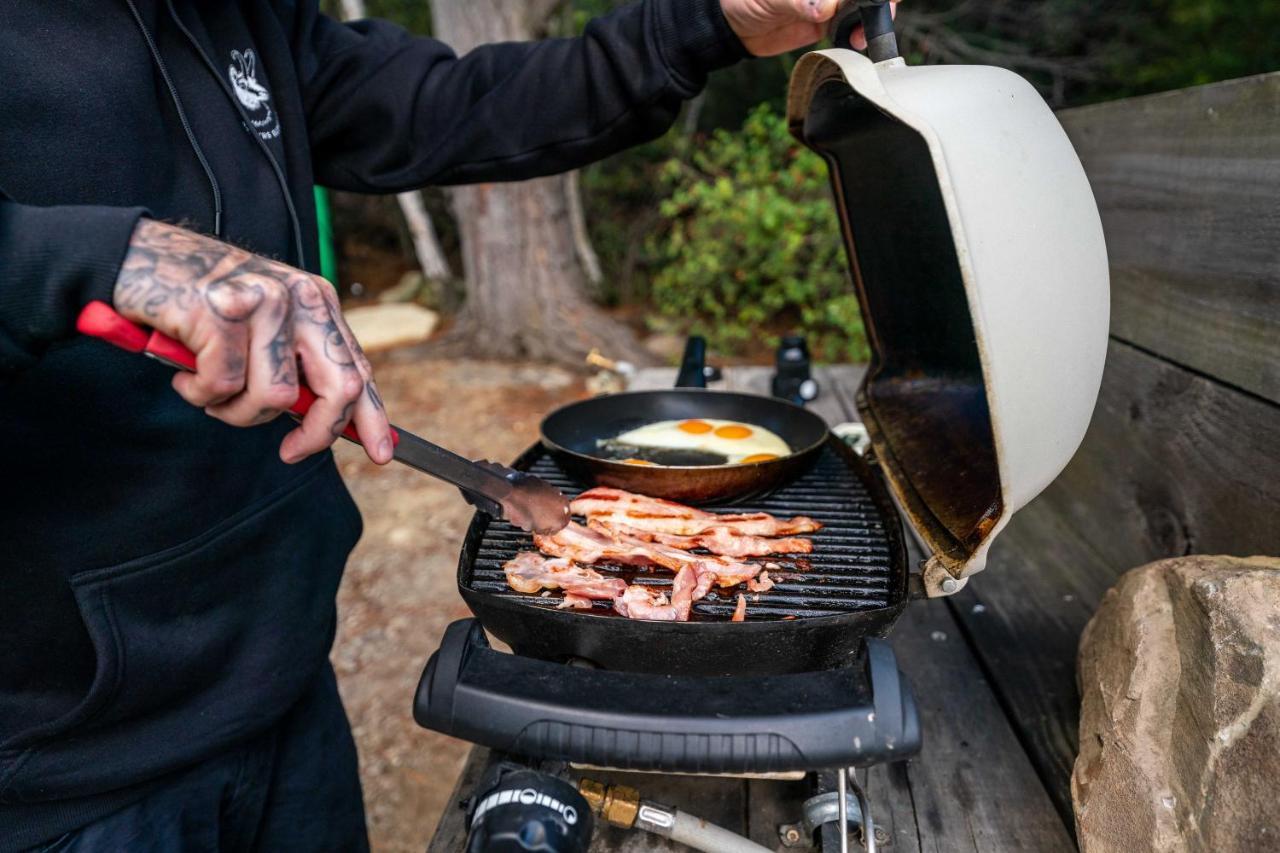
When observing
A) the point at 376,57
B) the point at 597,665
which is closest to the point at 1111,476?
the point at 597,665

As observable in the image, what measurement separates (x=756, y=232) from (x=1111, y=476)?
551 centimetres

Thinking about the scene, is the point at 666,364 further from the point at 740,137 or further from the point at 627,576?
the point at 627,576

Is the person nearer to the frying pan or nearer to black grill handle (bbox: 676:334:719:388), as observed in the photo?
the frying pan

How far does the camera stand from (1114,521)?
7.22 ft

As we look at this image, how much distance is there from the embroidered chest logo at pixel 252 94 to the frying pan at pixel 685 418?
3.14 ft

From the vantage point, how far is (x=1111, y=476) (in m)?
2.22

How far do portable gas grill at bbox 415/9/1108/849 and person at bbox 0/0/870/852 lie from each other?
Result: 418 millimetres

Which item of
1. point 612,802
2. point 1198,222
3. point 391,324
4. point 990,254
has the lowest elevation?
point 391,324

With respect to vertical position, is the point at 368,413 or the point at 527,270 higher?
the point at 368,413

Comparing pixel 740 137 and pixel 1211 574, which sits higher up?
pixel 1211 574

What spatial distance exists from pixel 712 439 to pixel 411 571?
125 inches

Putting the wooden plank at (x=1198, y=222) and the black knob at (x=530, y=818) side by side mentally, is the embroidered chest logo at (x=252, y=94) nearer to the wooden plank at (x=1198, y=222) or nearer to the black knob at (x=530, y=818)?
the black knob at (x=530, y=818)

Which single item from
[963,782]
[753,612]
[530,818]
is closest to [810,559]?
[753,612]

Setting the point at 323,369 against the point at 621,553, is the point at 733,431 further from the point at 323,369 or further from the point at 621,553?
the point at 323,369
